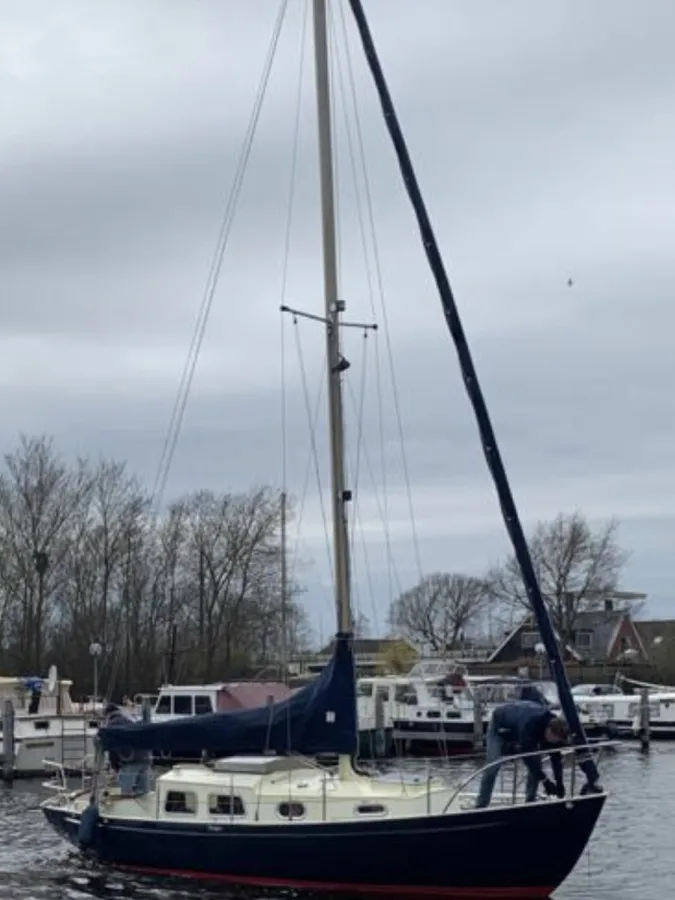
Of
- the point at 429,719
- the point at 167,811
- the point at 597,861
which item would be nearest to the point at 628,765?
the point at 429,719

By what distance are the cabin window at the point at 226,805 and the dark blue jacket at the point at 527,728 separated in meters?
4.62

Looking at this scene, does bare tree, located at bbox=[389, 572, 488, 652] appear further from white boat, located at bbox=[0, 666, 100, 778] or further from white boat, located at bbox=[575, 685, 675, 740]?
white boat, located at bbox=[0, 666, 100, 778]

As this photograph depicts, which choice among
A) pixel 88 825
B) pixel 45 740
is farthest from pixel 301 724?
pixel 45 740

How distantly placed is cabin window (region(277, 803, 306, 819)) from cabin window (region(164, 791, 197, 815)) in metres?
1.90

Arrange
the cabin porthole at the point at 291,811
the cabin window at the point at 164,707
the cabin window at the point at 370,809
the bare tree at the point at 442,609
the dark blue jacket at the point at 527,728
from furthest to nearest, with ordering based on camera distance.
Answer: the bare tree at the point at 442,609 < the cabin window at the point at 164,707 < the cabin porthole at the point at 291,811 < the cabin window at the point at 370,809 < the dark blue jacket at the point at 527,728

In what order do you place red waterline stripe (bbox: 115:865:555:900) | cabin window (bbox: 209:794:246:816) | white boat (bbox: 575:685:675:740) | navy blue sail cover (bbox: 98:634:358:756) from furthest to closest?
white boat (bbox: 575:685:675:740)
navy blue sail cover (bbox: 98:634:358:756)
cabin window (bbox: 209:794:246:816)
red waterline stripe (bbox: 115:865:555:900)

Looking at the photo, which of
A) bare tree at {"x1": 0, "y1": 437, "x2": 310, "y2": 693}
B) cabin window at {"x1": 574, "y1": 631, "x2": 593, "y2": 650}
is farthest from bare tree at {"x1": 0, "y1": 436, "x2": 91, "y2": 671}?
cabin window at {"x1": 574, "y1": 631, "x2": 593, "y2": 650}

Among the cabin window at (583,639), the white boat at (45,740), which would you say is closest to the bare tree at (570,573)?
the cabin window at (583,639)

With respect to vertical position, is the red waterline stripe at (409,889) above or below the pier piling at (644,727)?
below

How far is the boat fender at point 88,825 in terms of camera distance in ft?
93.0

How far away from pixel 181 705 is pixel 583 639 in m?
69.3

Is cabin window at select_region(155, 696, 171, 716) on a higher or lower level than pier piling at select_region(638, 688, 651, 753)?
higher

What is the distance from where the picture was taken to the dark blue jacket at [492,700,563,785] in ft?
81.8

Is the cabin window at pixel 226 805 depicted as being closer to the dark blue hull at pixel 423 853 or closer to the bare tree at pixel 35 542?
the dark blue hull at pixel 423 853
